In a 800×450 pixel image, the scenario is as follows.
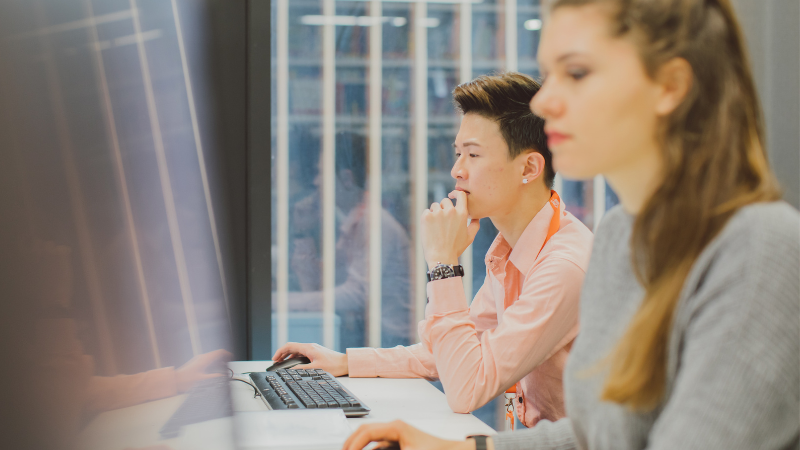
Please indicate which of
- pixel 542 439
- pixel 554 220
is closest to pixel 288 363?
pixel 554 220

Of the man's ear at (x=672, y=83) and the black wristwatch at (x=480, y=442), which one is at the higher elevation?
the man's ear at (x=672, y=83)

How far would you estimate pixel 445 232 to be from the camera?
4.51ft

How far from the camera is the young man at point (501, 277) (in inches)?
46.0

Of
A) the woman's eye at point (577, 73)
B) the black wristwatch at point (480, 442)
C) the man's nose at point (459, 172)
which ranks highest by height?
the woman's eye at point (577, 73)

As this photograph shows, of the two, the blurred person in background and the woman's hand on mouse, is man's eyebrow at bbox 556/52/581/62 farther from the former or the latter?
the blurred person in background

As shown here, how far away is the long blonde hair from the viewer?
58 centimetres

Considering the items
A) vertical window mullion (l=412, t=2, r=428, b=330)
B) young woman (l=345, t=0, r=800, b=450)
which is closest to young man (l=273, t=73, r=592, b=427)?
young woman (l=345, t=0, r=800, b=450)

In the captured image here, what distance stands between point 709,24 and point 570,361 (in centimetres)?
39

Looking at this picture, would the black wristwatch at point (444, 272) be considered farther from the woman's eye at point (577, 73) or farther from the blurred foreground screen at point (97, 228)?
the blurred foreground screen at point (97, 228)

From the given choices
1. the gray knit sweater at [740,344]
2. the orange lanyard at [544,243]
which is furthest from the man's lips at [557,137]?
the orange lanyard at [544,243]

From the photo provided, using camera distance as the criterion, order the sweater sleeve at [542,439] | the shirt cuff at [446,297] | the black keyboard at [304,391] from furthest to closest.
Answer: the shirt cuff at [446,297], the black keyboard at [304,391], the sweater sleeve at [542,439]

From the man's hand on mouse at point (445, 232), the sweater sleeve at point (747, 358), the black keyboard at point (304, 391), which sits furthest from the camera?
the man's hand on mouse at point (445, 232)

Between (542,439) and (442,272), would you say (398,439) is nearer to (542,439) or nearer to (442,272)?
(542,439)

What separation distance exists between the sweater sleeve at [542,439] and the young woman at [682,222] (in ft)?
0.46
